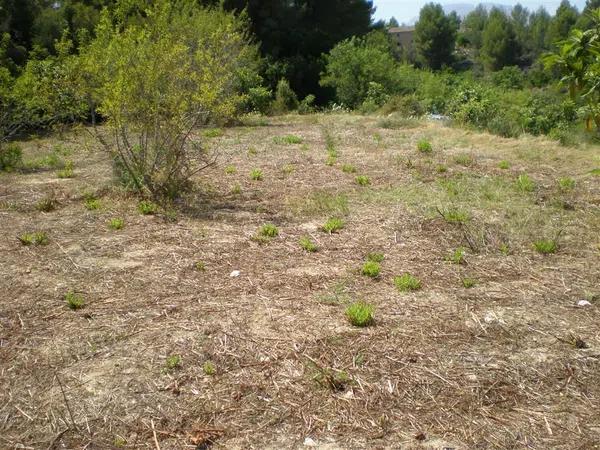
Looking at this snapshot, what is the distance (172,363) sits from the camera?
12.4ft

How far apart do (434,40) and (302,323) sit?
2248 inches

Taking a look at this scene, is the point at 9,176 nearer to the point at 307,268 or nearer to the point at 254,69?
the point at 307,268

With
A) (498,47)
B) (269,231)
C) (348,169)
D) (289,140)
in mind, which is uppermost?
(498,47)

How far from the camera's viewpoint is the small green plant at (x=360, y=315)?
427 centimetres

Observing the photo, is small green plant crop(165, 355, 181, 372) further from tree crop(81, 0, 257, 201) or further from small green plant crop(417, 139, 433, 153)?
small green plant crop(417, 139, 433, 153)

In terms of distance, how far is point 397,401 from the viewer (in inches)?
135

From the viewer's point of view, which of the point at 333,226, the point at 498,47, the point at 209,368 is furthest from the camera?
the point at 498,47

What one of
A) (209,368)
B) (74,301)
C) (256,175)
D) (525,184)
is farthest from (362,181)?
(209,368)

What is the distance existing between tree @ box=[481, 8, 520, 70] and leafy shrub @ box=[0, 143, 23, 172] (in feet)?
184

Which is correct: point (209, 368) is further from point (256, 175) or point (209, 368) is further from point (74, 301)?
point (256, 175)

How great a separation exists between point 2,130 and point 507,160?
8317mm

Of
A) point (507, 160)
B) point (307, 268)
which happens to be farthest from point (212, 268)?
point (507, 160)

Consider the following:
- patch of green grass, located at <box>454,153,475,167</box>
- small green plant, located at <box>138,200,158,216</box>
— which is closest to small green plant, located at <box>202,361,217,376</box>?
small green plant, located at <box>138,200,158,216</box>

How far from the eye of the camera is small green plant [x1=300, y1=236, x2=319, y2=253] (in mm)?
5886
